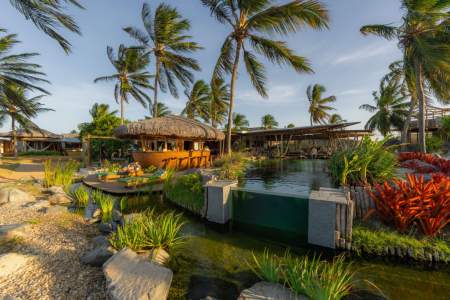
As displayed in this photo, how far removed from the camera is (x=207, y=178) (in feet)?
17.4

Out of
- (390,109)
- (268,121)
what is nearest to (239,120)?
(268,121)

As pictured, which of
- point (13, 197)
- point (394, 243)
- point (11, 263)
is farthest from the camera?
point (13, 197)

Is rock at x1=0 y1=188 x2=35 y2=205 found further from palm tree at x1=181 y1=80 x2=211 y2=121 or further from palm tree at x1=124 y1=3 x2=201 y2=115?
palm tree at x1=181 y1=80 x2=211 y2=121

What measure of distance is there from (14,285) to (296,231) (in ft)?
13.7

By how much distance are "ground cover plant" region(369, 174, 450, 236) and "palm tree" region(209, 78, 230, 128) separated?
8.89 metres

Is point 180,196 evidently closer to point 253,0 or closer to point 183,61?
point 253,0

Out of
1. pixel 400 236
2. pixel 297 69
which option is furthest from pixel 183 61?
pixel 400 236

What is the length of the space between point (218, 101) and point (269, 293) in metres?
11.4

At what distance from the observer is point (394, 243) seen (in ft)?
9.80

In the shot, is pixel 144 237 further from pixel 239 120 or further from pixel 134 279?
pixel 239 120

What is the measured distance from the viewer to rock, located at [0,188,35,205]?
5051mm

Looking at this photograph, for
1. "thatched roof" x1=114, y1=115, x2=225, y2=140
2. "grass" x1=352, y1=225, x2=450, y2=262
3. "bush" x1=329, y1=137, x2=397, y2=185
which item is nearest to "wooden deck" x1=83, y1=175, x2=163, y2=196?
"thatched roof" x1=114, y1=115, x2=225, y2=140

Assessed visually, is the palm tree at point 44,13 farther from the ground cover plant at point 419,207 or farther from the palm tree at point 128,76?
the palm tree at point 128,76

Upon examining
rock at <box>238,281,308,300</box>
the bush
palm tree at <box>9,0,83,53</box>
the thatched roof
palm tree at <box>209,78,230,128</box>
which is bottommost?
rock at <box>238,281,308,300</box>
